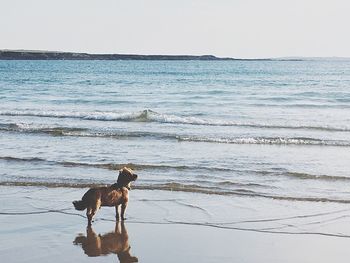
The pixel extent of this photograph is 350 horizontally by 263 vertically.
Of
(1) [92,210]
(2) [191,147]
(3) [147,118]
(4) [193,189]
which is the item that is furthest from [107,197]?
(3) [147,118]

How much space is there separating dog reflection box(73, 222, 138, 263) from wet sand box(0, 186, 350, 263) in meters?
0.01

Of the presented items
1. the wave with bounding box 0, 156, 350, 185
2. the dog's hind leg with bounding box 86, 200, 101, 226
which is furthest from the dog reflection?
the wave with bounding box 0, 156, 350, 185

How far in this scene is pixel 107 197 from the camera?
898 cm

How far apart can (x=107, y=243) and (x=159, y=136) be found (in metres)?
11.9

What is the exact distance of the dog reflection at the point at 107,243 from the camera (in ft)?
24.9

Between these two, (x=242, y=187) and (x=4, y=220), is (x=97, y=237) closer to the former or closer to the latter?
(x=4, y=220)

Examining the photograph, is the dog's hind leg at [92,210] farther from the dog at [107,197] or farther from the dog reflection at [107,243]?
the dog reflection at [107,243]

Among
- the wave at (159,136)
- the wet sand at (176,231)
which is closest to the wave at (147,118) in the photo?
the wave at (159,136)

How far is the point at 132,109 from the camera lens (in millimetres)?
31328

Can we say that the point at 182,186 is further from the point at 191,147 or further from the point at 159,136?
the point at 159,136

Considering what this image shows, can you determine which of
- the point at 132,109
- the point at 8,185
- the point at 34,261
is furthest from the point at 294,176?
the point at 132,109

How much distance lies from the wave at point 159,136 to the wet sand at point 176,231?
7.71 meters

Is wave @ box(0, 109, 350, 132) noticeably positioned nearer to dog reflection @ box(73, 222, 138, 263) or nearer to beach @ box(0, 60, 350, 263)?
beach @ box(0, 60, 350, 263)

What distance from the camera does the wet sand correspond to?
7508 mm
